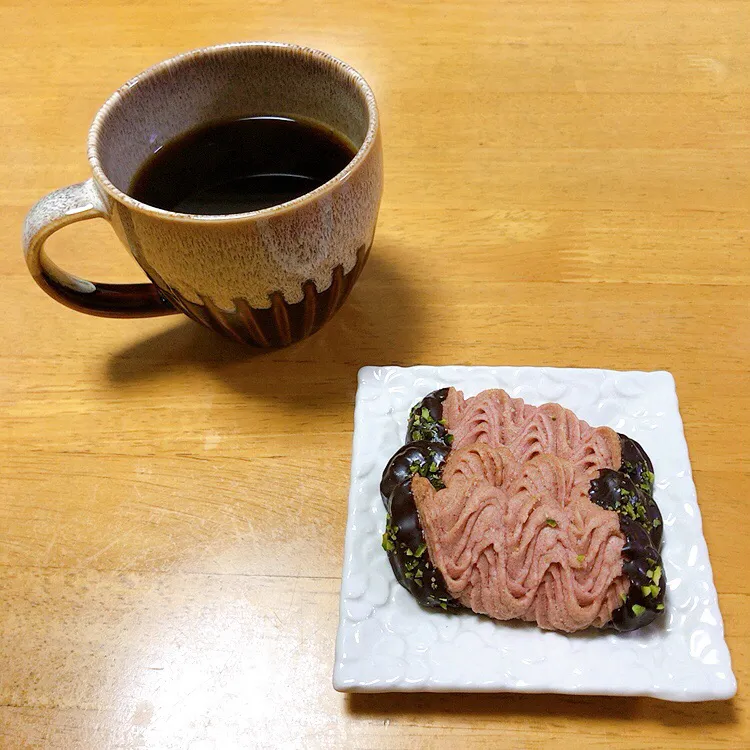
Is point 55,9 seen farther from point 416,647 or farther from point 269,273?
point 416,647

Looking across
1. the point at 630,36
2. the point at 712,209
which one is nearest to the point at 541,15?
the point at 630,36

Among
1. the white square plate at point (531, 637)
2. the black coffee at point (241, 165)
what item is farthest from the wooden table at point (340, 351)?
the black coffee at point (241, 165)

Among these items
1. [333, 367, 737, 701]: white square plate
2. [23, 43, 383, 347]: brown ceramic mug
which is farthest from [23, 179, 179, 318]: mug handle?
[333, 367, 737, 701]: white square plate

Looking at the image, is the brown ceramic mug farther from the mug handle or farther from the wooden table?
the wooden table

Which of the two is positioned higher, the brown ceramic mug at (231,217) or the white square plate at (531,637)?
the brown ceramic mug at (231,217)

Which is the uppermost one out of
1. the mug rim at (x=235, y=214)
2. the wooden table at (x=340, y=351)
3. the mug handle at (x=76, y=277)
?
the mug rim at (x=235, y=214)

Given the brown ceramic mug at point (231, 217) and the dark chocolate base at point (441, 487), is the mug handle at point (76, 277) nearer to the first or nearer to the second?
the brown ceramic mug at point (231, 217)

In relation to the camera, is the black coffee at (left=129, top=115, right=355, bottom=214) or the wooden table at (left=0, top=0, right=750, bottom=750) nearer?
the wooden table at (left=0, top=0, right=750, bottom=750)
